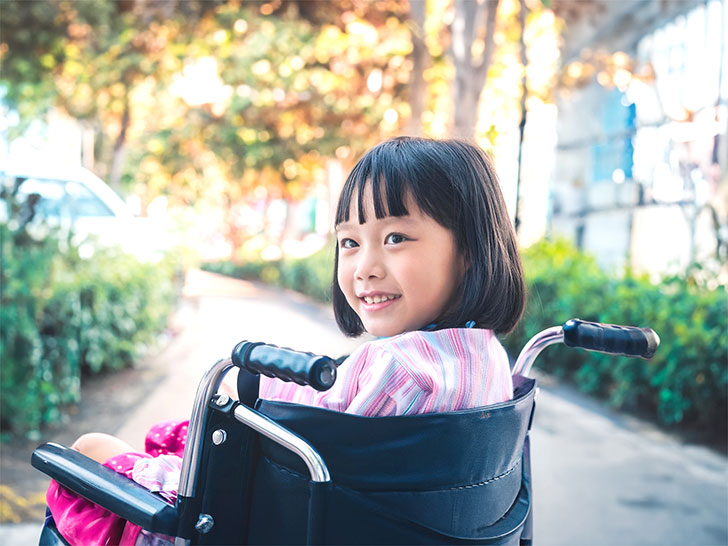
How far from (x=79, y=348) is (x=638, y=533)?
3.36 m

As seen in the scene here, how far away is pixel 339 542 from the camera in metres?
1.26

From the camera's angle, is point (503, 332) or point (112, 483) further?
point (503, 332)

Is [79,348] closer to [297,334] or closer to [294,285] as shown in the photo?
[297,334]

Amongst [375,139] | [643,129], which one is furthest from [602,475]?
[375,139]

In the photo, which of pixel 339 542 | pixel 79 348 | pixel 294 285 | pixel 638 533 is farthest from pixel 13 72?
pixel 294 285

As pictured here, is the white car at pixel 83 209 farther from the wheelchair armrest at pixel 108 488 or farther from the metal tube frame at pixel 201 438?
the metal tube frame at pixel 201 438

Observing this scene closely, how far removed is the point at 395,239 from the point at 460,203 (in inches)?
6.4

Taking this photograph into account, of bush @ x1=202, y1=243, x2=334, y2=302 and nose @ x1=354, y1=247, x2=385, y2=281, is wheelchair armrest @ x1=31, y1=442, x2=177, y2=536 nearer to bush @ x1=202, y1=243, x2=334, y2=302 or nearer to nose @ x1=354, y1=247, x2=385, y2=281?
nose @ x1=354, y1=247, x2=385, y2=281

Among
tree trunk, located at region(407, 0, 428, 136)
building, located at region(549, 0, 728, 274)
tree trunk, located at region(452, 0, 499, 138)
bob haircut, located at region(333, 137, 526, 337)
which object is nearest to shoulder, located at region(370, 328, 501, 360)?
bob haircut, located at region(333, 137, 526, 337)

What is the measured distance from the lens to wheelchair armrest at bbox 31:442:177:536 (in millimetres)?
1317

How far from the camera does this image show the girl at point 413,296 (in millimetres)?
1407

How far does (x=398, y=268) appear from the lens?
1.58m

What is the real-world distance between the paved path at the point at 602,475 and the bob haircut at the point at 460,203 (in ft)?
1.88

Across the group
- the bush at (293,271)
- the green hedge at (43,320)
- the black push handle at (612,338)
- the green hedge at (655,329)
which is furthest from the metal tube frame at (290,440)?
the bush at (293,271)
